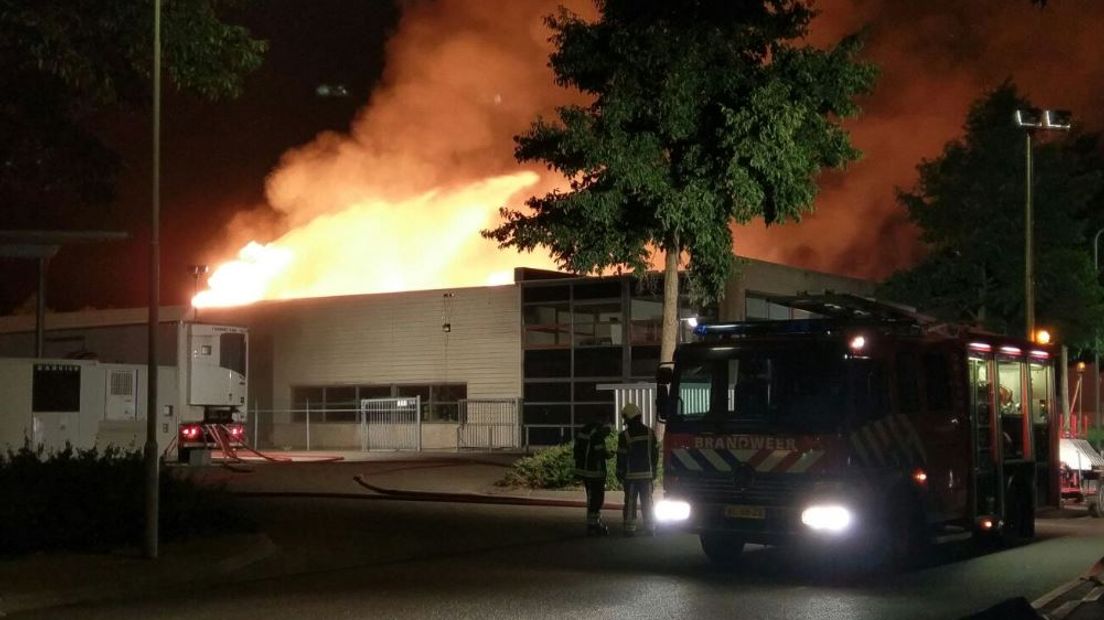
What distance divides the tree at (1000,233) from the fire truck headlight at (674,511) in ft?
80.7

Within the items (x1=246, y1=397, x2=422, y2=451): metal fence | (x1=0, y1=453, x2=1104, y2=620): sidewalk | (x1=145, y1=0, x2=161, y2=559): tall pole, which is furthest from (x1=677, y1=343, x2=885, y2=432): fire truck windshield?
(x1=246, y1=397, x2=422, y2=451): metal fence

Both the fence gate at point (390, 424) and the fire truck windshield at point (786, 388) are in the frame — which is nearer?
the fire truck windshield at point (786, 388)

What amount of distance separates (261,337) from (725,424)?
39.1m

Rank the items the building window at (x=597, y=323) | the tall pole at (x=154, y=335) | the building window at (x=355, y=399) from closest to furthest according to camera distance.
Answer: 1. the tall pole at (x=154, y=335)
2. the building window at (x=597, y=323)
3. the building window at (x=355, y=399)

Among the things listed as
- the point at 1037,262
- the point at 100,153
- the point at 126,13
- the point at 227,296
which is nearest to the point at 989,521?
the point at 126,13

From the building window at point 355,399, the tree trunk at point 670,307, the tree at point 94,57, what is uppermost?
the tree at point 94,57

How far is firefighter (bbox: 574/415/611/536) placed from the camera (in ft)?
60.3

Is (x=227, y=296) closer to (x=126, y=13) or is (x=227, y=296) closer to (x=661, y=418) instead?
(x=126, y=13)

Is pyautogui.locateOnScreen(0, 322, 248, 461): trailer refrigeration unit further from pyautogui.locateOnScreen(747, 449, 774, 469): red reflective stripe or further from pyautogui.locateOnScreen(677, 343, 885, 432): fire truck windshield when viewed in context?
pyautogui.locateOnScreen(747, 449, 774, 469): red reflective stripe

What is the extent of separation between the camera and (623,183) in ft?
78.5

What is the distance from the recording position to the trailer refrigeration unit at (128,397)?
23453 millimetres

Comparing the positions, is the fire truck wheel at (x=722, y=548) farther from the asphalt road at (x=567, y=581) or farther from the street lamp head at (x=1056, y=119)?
the street lamp head at (x=1056, y=119)

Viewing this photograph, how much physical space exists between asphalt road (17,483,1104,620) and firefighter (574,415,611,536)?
374 mm

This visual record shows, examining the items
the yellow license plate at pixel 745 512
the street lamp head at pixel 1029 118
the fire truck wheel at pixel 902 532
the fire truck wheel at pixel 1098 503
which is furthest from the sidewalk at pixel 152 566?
the street lamp head at pixel 1029 118
